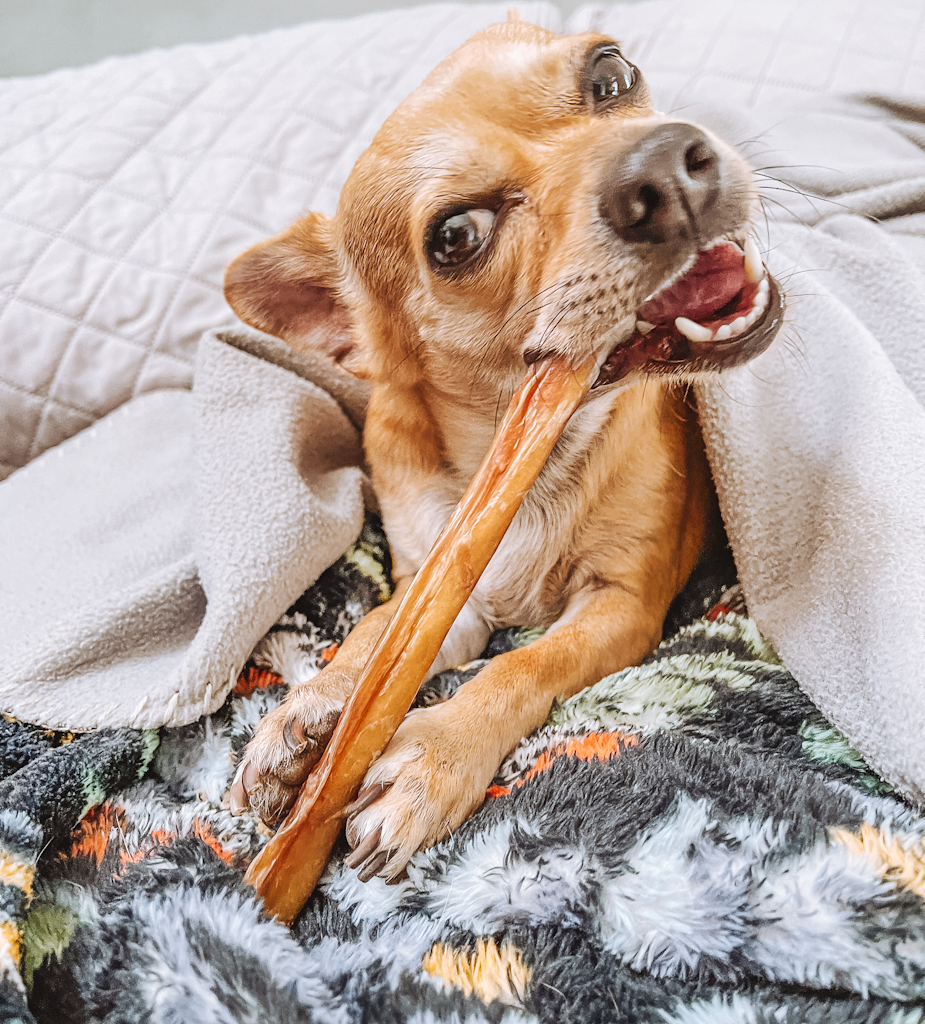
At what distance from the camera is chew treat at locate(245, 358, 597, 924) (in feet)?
2.61

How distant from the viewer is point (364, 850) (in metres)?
0.80

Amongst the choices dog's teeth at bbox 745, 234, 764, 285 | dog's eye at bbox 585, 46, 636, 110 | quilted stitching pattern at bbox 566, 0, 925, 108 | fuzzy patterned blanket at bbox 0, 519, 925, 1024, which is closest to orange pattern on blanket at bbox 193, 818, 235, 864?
fuzzy patterned blanket at bbox 0, 519, 925, 1024

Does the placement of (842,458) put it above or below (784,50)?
below

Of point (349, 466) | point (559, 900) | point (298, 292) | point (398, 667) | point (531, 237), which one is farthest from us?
point (349, 466)

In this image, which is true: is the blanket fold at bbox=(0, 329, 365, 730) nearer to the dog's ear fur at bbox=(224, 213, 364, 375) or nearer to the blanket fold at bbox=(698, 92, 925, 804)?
the dog's ear fur at bbox=(224, 213, 364, 375)

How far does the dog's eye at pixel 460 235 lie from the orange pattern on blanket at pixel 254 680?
0.73m

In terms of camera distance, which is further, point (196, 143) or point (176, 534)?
point (196, 143)

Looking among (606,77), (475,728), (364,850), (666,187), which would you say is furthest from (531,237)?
(364,850)

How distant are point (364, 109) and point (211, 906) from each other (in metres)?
1.89

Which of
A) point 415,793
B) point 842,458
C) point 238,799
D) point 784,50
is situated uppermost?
point 784,50

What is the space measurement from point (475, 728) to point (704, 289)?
2.13ft

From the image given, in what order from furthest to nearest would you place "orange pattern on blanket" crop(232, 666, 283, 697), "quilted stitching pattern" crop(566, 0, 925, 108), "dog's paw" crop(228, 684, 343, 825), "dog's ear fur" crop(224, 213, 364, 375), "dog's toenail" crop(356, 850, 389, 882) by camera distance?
"quilted stitching pattern" crop(566, 0, 925, 108) < "dog's ear fur" crop(224, 213, 364, 375) < "orange pattern on blanket" crop(232, 666, 283, 697) < "dog's paw" crop(228, 684, 343, 825) < "dog's toenail" crop(356, 850, 389, 882)

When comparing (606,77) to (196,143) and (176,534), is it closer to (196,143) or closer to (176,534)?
(176,534)

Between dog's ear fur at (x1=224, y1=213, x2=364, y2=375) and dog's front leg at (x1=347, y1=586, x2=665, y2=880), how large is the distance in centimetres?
66
